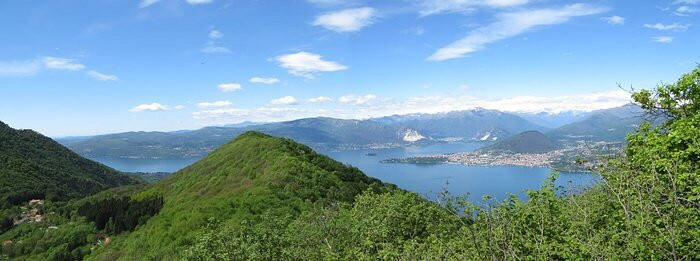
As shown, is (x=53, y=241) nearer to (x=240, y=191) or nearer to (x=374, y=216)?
(x=240, y=191)

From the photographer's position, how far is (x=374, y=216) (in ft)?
88.5

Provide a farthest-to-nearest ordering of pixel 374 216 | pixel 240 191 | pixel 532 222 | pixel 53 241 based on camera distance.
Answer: pixel 53 241 < pixel 240 191 < pixel 374 216 < pixel 532 222

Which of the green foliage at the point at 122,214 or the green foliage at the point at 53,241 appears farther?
the green foliage at the point at 122,214

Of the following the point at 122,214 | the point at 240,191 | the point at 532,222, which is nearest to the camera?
the point at 532,222

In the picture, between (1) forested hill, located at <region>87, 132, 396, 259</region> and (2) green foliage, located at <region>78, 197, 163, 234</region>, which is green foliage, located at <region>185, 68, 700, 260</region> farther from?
(2) green foliage, located at <region>78, 197, 163, 234</region>

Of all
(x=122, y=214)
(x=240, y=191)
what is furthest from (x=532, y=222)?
(x=122, y=214)

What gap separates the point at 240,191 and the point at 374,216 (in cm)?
4041

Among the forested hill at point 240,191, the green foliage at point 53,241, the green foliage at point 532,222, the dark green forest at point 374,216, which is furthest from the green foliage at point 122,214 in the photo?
the green foliage at point 532,222

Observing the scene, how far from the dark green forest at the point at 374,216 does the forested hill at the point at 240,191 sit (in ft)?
0.93

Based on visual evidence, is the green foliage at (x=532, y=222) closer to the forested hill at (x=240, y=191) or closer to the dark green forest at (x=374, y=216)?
the dark green forest at (x=374, y=216)

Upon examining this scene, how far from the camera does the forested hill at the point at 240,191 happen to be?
4819 cm

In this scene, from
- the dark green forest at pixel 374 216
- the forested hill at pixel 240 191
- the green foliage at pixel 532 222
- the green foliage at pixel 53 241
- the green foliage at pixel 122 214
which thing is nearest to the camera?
the dark green forest at pixel 374 216

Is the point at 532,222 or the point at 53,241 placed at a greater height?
the point at 532,222

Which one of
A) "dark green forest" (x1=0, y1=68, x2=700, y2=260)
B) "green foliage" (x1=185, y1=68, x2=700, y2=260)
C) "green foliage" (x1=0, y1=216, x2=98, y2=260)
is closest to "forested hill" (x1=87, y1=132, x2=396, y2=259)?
"dark green forest" (x1=0, y1=68, x2=700, y2=260)
